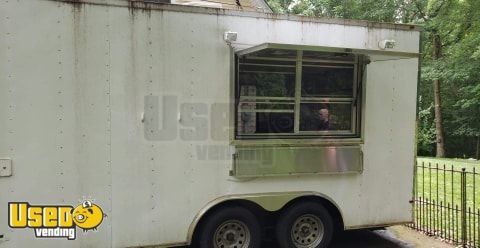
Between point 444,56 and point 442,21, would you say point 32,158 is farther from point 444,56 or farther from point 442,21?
point 444,56

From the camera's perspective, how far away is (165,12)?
15.6ft

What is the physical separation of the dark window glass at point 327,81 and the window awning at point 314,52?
181mm

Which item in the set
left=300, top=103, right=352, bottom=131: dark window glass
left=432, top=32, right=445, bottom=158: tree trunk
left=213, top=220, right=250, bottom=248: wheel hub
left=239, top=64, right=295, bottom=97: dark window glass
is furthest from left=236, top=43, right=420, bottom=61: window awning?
left=432, top=32, right=445, bottom=158: tree trunk

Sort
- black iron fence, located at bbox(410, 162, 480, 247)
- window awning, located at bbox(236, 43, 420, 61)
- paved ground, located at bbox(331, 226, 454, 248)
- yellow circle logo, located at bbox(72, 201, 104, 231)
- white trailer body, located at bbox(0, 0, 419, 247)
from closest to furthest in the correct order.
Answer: white trailer body, located at bbox(0, 0, 419, 247)
yellow circle logo, located at bbox(72, 201, 104, 231)
window awning, located at bbox(236, 43, 420, 61)
black iron fence, located at bbox(410, 162, 480, 247)
paved ground, located at bbox(331, 226, 454, 248)

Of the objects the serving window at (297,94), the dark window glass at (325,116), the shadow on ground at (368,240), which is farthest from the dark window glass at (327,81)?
the shadow on ground at (368,240)

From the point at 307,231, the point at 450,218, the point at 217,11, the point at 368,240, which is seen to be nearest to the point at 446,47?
the point at 450,218

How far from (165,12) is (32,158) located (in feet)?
6.61

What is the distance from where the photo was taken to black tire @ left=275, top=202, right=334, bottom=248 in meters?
5.32

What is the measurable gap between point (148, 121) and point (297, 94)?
1.81 metres

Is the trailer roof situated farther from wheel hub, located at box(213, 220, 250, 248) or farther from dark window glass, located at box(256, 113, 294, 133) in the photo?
wheel hub, located at box(213, 220, 250, 248)

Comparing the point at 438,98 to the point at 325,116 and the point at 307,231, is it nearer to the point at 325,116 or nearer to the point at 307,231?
the point at 325,116

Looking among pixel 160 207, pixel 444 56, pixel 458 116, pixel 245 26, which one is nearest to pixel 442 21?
pixel 444 56

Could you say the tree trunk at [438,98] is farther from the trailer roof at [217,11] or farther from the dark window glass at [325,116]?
the dark window glass at [325,116]

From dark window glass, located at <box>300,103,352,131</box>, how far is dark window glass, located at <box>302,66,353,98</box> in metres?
0.14
